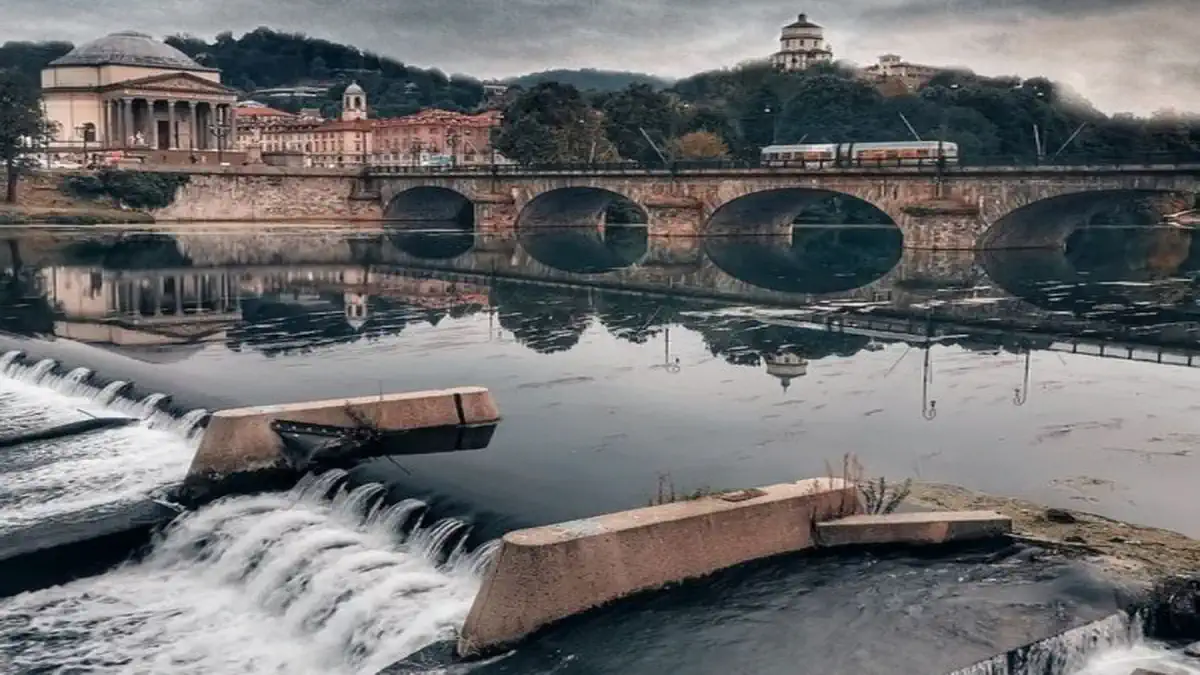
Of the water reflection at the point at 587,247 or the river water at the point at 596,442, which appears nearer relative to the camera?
the river water at the point at 596,442

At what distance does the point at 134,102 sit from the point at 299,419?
124 meters

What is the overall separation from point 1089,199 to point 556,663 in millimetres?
64547

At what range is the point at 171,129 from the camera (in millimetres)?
136125

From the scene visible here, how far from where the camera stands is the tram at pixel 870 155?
7919 centimetres

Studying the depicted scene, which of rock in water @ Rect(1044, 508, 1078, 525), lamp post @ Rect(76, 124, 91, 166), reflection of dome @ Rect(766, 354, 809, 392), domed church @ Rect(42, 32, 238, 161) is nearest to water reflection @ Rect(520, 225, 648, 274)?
reflection of dome @ Rect(766, 354, 809, 392)

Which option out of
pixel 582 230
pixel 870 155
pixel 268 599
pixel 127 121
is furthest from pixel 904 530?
pixel 127 121

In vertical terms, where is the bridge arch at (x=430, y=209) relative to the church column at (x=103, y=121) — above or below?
below

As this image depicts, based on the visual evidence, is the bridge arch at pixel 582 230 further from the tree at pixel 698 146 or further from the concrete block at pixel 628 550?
the concrete block at pixel 628 550

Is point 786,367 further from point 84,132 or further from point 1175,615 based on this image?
point 84,132

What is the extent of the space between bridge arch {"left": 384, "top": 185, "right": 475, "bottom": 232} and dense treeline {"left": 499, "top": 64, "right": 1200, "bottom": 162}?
7430 mm

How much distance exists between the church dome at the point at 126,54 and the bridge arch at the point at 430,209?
38297mm

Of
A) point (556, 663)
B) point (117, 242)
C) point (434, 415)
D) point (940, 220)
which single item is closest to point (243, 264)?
point (117, 242)

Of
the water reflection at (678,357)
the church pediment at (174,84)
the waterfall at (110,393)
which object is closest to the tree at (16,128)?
the church pediment at (174,84)

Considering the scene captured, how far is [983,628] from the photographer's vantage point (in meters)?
15.3
